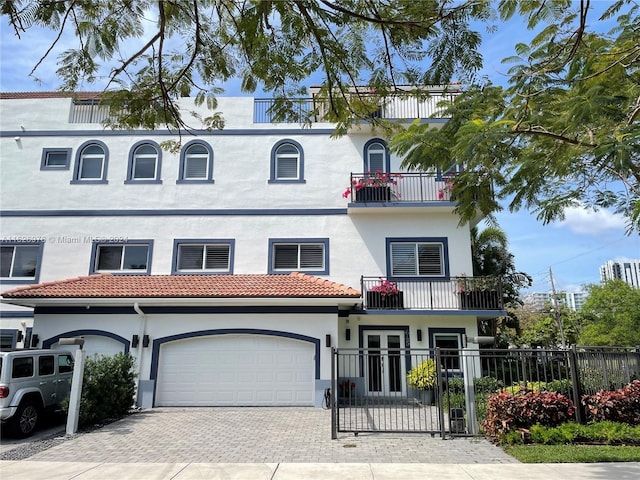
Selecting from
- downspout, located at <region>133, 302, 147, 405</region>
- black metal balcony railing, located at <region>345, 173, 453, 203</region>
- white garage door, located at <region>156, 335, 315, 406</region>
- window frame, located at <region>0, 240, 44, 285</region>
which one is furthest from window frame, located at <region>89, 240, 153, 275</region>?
black metal balcony railing, located at <region>345, 173, 453, 203</region>

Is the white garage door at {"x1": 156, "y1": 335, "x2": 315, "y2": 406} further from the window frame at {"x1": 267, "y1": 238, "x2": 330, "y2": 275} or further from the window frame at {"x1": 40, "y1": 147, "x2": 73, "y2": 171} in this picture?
the window frame at {"x1": 40, "y1": 147, "x2": 73, "y2": 171}

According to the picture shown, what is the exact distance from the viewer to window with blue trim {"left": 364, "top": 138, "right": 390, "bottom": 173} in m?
17.0

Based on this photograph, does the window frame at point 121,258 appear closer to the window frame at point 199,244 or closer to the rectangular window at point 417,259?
the window frame at point 199,244

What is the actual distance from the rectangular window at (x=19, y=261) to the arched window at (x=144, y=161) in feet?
13.9

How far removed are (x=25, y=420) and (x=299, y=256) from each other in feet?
30.4

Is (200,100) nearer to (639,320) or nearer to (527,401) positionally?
(527,401)

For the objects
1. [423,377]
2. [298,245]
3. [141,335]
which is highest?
[298,245]

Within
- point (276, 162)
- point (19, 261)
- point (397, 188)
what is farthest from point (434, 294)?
point (19, 261)

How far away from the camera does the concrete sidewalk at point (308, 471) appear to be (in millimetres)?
6562

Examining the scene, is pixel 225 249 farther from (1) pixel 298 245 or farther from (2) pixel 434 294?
(2) pixel 434 294

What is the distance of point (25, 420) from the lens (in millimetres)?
9469

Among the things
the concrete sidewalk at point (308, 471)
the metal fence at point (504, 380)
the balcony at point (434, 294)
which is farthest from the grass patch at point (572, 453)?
the balcony at point (434, 294)

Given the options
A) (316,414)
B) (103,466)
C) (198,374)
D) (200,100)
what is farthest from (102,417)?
(200,100)

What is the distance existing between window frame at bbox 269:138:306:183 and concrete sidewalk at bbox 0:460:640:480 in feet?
36.6
